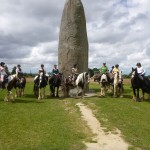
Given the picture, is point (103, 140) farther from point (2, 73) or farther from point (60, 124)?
point (2, 73)

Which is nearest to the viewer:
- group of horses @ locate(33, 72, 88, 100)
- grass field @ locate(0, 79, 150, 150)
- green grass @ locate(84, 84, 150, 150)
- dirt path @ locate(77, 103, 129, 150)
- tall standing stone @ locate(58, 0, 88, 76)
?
dirt path @ locate(77, 103, 129, 150)

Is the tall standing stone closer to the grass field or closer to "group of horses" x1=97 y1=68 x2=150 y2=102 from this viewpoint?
"group of horses" x1=97 y1=68 x2=150 y2=102

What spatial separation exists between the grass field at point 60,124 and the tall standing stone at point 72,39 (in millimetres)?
7377

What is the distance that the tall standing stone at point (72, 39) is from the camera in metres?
25.3

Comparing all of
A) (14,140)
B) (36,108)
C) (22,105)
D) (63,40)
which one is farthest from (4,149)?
(63,40)

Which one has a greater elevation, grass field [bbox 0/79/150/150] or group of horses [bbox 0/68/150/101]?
group of horses [bbox 0/68/150/101]

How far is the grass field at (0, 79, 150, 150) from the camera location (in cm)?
1020

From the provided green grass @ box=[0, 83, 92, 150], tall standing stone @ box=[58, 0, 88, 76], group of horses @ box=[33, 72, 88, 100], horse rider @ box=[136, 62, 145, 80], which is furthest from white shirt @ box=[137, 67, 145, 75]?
tall standing stone @ box=[58, 0, 88, 76]

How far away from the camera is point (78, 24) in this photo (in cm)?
2589

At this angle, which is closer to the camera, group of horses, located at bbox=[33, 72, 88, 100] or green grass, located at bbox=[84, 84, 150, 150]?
green grass, located at bbox=[84, 84, 150, 150]

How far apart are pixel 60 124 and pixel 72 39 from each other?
13.7m

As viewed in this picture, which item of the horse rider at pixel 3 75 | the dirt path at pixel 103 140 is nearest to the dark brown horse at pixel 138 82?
the dirt path at pixel 103 140

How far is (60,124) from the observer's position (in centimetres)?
1284

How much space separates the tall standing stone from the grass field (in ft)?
24.2
